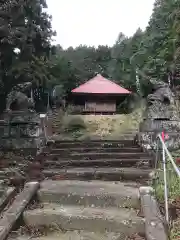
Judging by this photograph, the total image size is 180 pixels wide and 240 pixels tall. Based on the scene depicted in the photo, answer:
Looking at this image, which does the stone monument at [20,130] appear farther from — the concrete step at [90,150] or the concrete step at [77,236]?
the concrete step at [77,236]

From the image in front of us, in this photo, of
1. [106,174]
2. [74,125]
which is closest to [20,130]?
[106,174]

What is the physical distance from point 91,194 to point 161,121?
3514 mm

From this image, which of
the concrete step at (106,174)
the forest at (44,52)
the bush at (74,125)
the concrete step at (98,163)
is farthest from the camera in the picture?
the forest at (44,52)

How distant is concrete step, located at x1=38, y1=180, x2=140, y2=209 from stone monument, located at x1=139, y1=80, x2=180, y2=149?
2.58 meters

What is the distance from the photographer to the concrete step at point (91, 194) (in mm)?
4223

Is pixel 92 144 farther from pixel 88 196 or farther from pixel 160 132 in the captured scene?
pixel 88 196

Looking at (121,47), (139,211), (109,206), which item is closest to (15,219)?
(109,206)

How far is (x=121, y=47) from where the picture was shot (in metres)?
44.1

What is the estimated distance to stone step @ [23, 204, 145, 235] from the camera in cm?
351

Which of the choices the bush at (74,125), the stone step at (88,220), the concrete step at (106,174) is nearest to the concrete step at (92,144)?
the concrete step at (106,174)

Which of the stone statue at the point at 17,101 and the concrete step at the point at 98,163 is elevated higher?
the stone statue at the point at 17,101

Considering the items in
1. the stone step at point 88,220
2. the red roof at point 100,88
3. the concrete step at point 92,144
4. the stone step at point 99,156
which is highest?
the red roof at point 100,88

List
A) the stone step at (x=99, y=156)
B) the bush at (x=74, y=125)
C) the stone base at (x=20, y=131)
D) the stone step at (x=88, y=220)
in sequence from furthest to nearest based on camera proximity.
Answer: the bush at (x=74, y=125)
the stone base at (x=20, y=131)
the stone step at (x=99, y=156)
the stone step at (x=88, y=220)

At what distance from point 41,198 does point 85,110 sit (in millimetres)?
17799
